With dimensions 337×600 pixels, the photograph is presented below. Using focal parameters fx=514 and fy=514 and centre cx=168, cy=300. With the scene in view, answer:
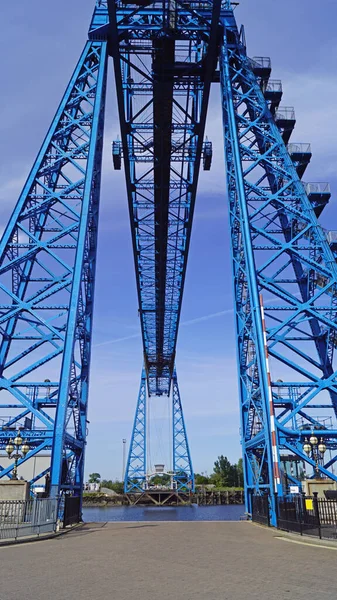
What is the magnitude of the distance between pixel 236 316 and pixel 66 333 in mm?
8062

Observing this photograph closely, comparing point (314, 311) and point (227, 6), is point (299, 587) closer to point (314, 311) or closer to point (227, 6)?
point (314, 311)

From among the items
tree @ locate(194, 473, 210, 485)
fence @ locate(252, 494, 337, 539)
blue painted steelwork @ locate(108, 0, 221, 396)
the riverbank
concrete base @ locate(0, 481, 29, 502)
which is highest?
blue painted steelwork @ locate(108, 0, 221, 396)

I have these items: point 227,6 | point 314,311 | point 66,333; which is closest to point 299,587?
point 66,333

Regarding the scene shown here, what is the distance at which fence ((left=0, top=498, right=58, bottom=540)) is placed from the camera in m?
12.5

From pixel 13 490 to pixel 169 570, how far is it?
28.4 feet

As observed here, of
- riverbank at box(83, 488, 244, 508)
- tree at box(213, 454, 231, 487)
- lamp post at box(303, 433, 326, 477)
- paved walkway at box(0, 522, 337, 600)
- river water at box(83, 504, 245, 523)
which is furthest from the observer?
tree at box(213, 454, 231, 487)

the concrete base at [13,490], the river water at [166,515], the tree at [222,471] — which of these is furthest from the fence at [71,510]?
the tree at [222,471]

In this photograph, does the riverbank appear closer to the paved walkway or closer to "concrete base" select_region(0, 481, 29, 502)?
"concrete base" select_region(0, 481, 29, 502)

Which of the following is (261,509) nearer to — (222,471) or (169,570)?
(169,570)

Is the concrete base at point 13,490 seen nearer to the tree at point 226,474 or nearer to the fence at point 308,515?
the fence at point 308,515

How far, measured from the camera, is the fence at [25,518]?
41.1ft

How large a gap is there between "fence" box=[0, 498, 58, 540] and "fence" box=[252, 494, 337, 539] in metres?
6.70

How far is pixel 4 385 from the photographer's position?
17484mm

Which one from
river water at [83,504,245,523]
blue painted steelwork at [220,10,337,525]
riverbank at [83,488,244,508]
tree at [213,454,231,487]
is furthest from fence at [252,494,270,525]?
tree at [213,454,231,487]
